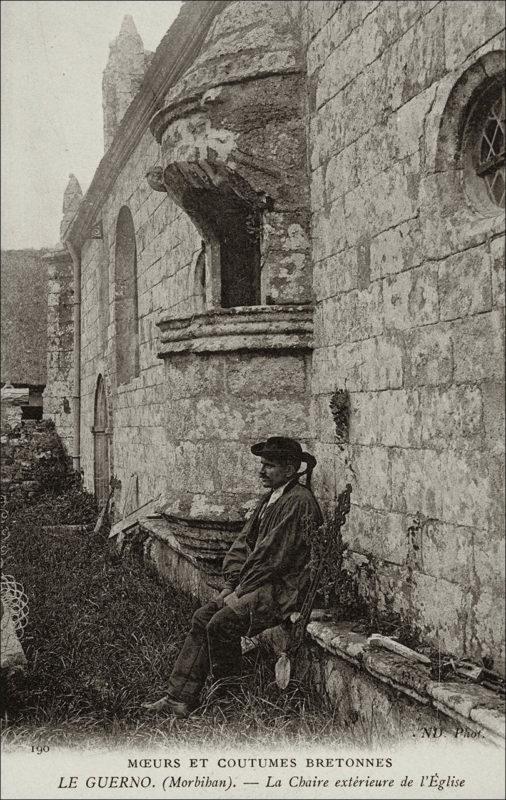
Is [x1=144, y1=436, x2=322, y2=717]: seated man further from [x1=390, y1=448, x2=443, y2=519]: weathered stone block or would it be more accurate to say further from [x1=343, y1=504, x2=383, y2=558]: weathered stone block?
[x1=390, y1=448, x2=443, y2=519]: weathered stone block

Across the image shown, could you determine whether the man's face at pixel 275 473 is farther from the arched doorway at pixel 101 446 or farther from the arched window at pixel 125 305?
the arched doorway at pixel 101 446

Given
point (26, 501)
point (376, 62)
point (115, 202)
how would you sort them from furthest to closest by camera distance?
point (26, 501) → point (115, 202) → point (376, 62)

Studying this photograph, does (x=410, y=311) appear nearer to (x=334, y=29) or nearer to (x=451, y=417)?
(x=451, y=417)

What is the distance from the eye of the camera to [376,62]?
4.52 meters

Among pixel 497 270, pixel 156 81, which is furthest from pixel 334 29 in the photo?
pixel 156 81

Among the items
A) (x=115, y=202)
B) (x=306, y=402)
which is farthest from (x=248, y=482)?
(x=115, y=202)

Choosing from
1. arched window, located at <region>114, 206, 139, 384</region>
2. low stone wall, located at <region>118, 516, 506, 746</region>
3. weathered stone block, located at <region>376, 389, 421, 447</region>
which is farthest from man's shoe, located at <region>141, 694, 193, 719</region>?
arched window, located at <region>114, 206, 139, 384</region>

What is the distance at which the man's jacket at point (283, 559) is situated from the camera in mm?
4828

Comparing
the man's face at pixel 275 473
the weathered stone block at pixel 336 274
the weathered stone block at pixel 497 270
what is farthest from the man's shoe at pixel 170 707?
the weathered stone block at pixel 497 270

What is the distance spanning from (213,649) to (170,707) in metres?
0.42

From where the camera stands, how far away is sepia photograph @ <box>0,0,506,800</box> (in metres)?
3.61

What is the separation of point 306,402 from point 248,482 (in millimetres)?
690

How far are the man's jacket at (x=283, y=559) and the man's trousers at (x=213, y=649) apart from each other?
0.11 m

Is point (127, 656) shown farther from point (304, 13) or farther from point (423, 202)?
point (304, 13)
